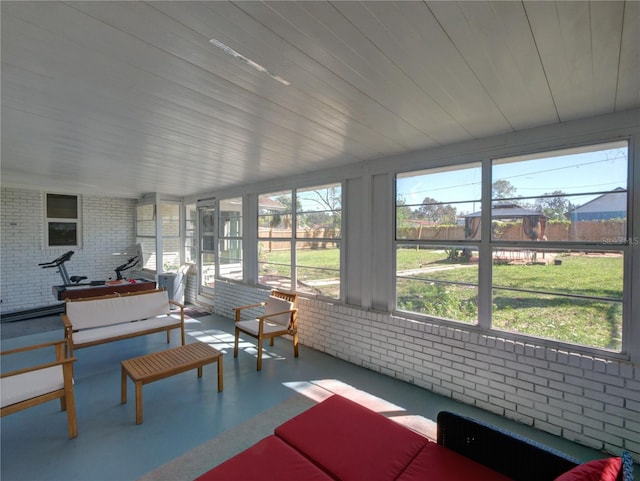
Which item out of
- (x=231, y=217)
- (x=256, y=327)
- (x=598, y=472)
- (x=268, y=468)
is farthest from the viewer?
(x=231, y=217)

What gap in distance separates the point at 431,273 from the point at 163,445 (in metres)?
2.94

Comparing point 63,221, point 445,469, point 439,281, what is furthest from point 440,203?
point 63,221

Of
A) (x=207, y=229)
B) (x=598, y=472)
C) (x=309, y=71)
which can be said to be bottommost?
(x=598, y=472)

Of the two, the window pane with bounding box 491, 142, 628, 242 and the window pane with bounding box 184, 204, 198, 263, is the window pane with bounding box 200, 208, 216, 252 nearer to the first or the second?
the window pane with bounding box 184, 204, 198, 263

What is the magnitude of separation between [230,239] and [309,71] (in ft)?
16.0

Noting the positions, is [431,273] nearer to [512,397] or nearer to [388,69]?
[512,397]

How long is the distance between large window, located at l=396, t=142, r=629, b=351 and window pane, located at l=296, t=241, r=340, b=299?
40.8 inches

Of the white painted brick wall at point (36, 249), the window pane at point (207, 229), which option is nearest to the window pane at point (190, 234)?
the window pane at point (207, 229)

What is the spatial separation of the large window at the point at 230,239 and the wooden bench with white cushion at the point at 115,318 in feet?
5.28

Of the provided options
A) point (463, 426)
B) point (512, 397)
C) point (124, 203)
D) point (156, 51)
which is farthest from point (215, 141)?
point (124, 203)

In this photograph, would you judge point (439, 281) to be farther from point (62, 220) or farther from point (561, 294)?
point (62, 220)

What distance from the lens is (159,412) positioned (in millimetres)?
2781

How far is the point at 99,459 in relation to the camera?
7.23ft

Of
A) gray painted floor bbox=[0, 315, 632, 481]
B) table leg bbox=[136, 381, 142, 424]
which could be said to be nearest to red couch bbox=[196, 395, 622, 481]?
gray painted floor bbox=[0, 315, 632, 481]
